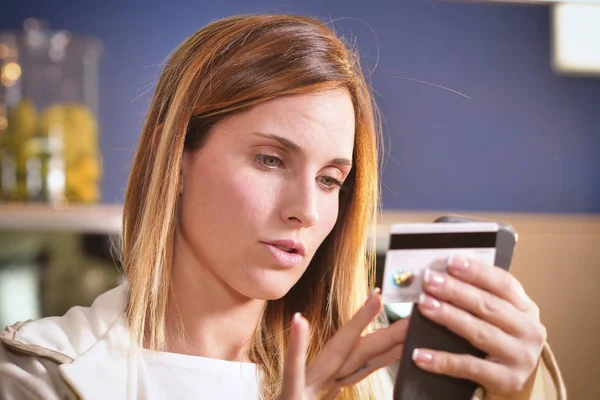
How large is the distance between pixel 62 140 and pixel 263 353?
2.16ft

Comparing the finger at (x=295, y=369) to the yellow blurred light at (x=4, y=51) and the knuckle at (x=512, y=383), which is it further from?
the yellow blurred light at (x=4, y=51)

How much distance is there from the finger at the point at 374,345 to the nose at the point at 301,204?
11cm

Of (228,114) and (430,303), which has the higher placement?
(228,114)

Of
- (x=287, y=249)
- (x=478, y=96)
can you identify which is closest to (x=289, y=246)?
(x=287, y=249)

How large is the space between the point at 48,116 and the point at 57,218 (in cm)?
16

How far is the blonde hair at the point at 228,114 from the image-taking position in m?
0.69

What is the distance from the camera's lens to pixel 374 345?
0.59m

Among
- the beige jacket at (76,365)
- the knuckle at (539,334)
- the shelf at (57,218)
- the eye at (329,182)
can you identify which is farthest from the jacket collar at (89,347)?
the shelf at (57,218)

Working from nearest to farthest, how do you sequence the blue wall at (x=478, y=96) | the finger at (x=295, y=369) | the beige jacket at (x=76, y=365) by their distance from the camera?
the finger at (x=295, y=369) → the beige jacket at (x=76, y=365) → the blue wall at (x=478, y=96)

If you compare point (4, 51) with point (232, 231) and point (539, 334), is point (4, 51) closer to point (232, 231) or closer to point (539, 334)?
point (232, 231)

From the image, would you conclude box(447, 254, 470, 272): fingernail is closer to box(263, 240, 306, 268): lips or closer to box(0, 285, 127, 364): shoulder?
box(263, 240, 306, 268): lips

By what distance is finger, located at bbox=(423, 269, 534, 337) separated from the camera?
57 cm

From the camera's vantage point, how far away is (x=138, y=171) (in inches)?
29.3

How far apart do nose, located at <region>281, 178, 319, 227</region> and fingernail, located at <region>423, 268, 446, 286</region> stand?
0.39 ft
